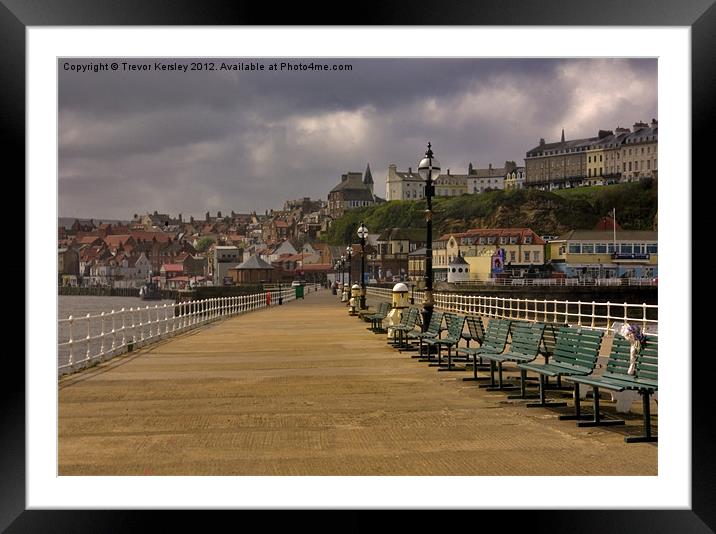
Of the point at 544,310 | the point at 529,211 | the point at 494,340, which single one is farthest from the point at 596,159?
the point at 494,340

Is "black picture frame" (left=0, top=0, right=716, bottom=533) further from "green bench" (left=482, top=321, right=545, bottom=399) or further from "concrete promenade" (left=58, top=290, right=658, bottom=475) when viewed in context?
"green bench" (left=482, top=321, right=545, bottom=399)

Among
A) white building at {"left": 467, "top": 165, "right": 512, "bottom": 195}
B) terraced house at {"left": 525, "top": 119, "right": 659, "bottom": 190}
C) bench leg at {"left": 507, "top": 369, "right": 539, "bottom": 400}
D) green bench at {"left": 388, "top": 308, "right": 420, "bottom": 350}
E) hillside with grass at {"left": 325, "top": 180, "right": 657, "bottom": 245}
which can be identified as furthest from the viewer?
white building at {"left": 467, "top": 165, "right": 512, "bottom": 195}

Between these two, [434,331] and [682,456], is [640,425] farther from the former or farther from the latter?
[434,331]

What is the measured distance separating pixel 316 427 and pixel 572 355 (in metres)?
3.06

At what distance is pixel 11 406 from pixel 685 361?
5122mm

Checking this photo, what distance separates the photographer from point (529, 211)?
443ft

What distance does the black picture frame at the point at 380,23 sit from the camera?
5.71 metres

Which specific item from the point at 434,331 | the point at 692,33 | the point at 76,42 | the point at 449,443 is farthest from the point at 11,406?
the point at 434,331

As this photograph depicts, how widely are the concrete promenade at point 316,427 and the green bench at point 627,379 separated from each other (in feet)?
0.65

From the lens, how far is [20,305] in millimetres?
5930

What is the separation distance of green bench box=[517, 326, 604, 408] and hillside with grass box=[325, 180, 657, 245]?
93775 millimetres

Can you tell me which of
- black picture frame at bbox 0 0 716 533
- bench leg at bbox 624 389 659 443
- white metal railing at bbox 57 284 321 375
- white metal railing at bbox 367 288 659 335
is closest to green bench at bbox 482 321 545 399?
white metal railing at bbox 367 288 659 335

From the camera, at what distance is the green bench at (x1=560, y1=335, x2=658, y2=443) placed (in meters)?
7.26

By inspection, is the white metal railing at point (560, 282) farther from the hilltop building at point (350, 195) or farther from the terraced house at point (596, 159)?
the hilltop building at point (350, 195)
